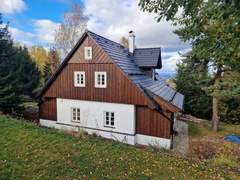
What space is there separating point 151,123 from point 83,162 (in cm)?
602

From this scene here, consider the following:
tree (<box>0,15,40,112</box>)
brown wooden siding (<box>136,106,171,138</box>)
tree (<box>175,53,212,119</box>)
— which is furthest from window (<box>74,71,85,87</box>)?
tree (<box>175,53,212,119</box>)

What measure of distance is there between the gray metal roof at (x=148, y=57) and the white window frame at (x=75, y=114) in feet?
19.4

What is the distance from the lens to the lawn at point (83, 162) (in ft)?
20.1

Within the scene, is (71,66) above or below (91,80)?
above

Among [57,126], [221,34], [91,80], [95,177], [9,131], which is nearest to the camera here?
[221,34]

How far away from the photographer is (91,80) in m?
13.4

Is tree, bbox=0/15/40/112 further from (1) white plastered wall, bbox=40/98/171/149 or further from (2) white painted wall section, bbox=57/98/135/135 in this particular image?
(2) white painted wall section, bbox=57/98/135/135

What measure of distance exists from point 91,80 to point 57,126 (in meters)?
4.93

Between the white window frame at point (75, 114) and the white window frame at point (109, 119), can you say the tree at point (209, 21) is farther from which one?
the white window frame at point (75, 114)

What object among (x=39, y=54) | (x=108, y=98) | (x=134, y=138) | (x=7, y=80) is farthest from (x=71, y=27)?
(x=39, y=54)

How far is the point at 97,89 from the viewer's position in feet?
43.4

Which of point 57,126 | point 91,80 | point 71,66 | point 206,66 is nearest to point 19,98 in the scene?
point 57,126

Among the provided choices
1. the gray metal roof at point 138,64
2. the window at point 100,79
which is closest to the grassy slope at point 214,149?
the gray metal roof at point 138,64

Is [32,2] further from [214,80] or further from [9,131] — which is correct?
[214,80]
